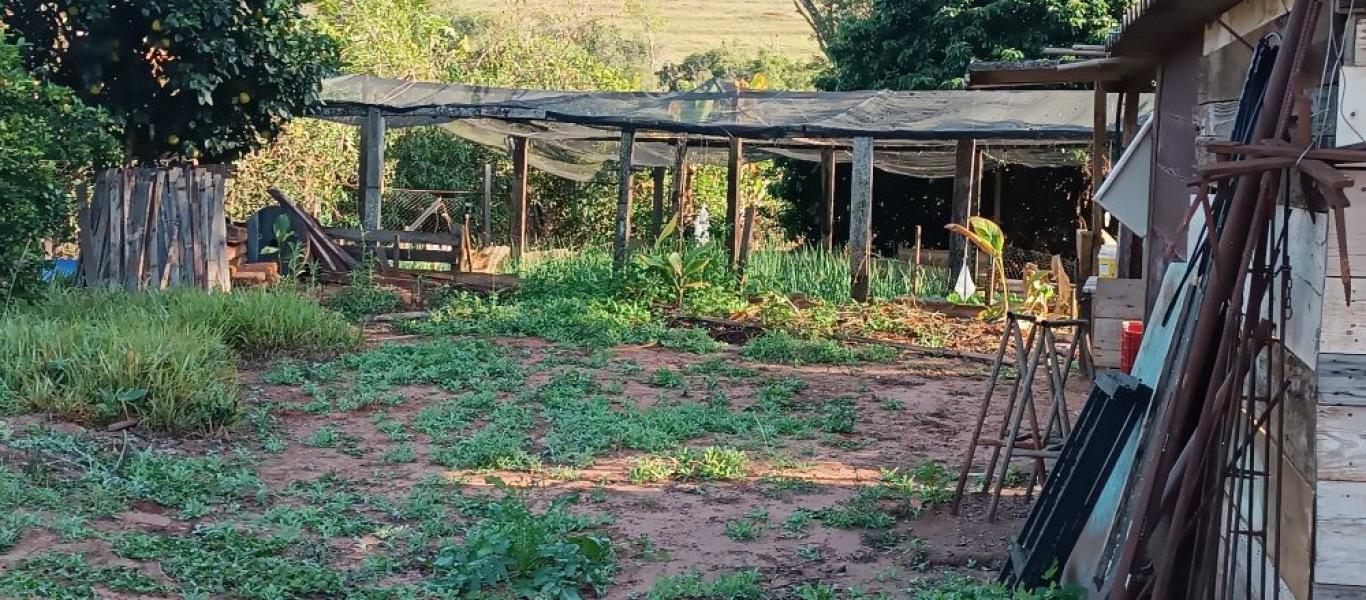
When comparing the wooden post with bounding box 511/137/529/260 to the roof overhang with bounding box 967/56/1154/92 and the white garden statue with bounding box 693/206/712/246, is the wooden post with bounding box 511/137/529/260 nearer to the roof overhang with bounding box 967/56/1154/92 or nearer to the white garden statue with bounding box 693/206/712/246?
the white garden statue with bounding box 693/206/712/246

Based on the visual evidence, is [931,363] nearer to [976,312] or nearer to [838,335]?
[838,335]

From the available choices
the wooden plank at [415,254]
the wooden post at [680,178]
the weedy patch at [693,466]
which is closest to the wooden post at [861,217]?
the wooden post at [680,178]

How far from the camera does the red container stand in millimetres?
6453

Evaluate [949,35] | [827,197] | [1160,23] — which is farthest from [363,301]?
[949,35]

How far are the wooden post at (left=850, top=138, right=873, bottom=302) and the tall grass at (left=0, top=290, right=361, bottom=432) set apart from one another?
21.9ft

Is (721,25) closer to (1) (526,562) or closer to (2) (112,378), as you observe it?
(2) (112,378)

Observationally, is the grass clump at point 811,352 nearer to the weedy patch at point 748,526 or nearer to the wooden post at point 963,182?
the wooden post at point 963,182

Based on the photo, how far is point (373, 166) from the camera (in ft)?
47.1

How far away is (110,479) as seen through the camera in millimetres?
5598

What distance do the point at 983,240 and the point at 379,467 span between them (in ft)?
23.5

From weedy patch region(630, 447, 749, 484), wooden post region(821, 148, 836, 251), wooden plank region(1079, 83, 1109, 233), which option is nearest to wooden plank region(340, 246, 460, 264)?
wooden post region(821, 148, 836, 251)

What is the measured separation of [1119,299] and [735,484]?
8.29ft

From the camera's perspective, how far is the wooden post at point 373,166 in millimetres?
14289

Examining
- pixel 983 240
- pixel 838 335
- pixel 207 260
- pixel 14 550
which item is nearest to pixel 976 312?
pixel 983 240
